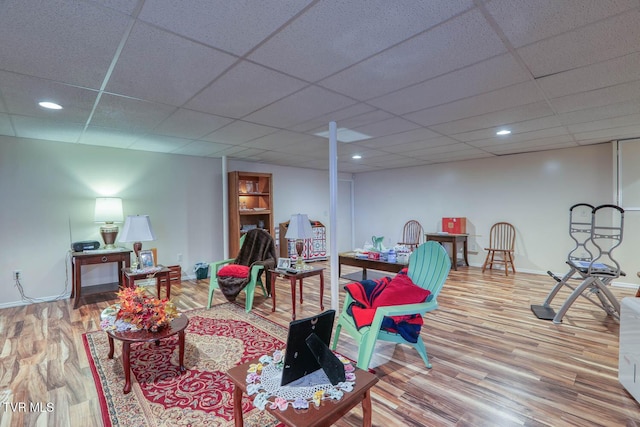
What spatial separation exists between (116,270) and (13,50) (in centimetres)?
370

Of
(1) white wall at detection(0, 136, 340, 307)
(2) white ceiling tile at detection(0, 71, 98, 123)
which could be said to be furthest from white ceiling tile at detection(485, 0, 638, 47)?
(1) white wall at detection(0, 136, 340, 307)

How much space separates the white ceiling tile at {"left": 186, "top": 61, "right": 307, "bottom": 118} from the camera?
7.26ft

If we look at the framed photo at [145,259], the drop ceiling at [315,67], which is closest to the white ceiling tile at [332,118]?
the drop ceiling at [315,67]

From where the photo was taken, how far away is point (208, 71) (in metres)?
2.16

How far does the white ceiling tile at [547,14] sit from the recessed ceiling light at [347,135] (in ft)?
7.35

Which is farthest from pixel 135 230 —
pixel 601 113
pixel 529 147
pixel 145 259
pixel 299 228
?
pixel 529 147

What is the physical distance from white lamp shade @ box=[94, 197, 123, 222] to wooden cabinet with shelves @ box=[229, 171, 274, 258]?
175cm

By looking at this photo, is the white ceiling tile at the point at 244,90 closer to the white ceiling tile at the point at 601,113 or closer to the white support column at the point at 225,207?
the white support column at the point at 225,207

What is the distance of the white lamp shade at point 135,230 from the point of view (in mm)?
3520

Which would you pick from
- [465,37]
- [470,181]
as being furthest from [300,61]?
[470,181]

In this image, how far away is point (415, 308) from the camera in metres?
2.27

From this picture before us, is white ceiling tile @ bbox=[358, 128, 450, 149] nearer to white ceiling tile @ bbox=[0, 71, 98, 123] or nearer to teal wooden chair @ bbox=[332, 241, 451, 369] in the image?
teal wooden chair @ bbox=[332, 241, 451, 369]

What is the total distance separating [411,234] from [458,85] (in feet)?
16.4

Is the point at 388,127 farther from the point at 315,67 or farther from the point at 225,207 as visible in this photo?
the point at 225,207
